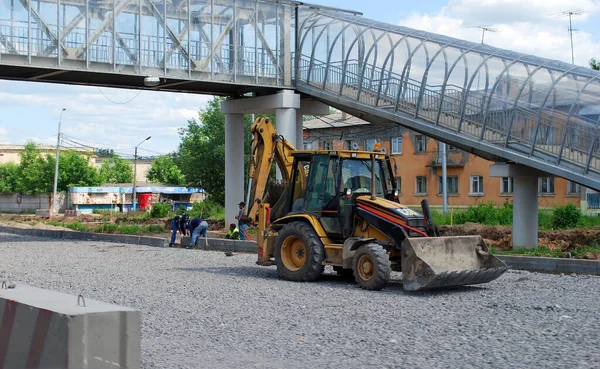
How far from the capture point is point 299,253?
18141mm

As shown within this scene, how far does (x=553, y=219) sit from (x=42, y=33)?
2233cm

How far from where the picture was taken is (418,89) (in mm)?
28734

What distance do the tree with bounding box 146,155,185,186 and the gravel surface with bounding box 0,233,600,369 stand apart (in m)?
107

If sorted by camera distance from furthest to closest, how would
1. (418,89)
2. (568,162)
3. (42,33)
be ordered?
(42,33)
(418,89)
(568,162)

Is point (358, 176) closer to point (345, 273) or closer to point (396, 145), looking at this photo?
point (345, 273)

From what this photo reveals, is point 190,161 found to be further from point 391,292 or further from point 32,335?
point 32,335

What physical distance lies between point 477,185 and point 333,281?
45.3 meters

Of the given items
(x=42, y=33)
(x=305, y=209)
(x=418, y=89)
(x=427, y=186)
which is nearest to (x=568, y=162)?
(x=418, y=89)

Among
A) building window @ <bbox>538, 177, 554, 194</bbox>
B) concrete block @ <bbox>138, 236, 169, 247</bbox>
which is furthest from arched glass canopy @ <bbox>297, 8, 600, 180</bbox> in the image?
building window @ <bbox>538, 177, 554, 194</bbox>

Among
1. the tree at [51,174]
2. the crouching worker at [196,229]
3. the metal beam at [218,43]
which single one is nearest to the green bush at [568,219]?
the crouching worker at [196,229]

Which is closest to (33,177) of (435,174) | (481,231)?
(435,174)

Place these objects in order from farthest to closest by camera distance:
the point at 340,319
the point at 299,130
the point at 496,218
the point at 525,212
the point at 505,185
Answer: the point at 505,185
the point at 299,130
the point at 496,218
the point at 525,212
the point at 340,319

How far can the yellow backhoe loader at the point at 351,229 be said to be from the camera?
52.6 ft

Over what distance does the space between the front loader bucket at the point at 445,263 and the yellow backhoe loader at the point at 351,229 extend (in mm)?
19
